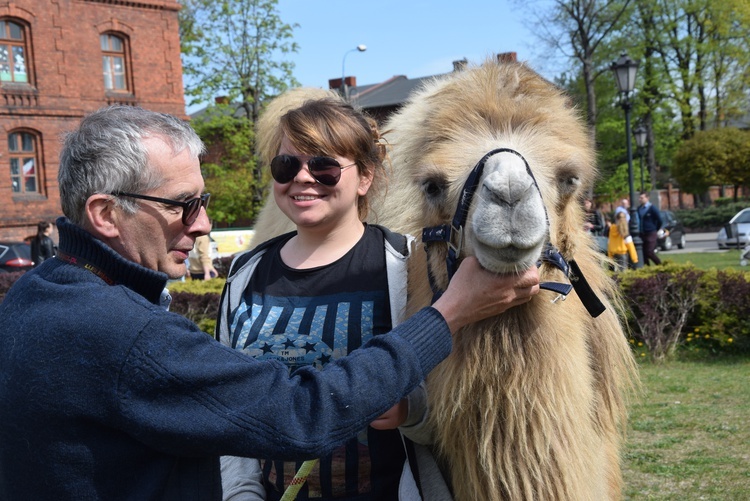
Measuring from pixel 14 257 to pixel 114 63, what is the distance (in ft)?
42.2

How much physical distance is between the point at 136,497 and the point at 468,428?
3.09 ft

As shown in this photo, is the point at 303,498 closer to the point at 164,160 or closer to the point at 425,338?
the point at 425,338

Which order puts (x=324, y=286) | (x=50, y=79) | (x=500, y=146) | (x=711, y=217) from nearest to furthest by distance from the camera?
(x=500, y=146), (x=324, y=286), (x=50, y=79), (x=711, y=217)

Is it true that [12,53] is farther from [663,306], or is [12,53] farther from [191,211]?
[191,211]

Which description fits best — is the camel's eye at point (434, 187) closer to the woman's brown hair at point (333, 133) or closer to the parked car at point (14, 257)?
the woman's brown hair at point (333, 133)

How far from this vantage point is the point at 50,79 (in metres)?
26.2

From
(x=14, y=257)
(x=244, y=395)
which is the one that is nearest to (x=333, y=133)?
(x=244, y=395)

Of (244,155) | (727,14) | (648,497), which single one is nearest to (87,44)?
(244,155)

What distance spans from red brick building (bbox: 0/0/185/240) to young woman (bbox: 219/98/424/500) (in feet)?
80.8

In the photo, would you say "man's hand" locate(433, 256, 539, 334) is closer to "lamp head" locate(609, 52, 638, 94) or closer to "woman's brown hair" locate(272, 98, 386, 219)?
"woman's brown hair" locate(272, 98, 386, 219)

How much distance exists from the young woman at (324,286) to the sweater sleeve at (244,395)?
44 cm

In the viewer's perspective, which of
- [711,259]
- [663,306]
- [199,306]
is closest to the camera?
[663,306]

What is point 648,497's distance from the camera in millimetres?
4535

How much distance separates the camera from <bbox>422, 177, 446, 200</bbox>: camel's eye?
2225 millimetres
